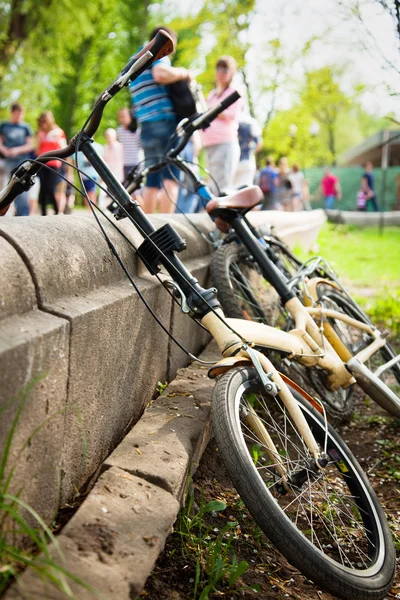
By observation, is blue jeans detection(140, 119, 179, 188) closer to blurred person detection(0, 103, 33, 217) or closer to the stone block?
the stone block

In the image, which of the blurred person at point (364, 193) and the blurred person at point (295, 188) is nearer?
the blurred person at point (295, 188)

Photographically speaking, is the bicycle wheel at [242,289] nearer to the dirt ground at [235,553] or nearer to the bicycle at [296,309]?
the bicycle at [296,309]

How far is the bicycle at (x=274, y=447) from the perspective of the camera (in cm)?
195

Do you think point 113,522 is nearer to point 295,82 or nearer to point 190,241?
point 190,241

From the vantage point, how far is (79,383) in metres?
1.92

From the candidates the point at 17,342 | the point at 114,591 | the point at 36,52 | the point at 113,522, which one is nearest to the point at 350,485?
the point at 113,522

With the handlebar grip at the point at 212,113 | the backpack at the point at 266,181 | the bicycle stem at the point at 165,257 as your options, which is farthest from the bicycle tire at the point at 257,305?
the backpack at the point at 266,181

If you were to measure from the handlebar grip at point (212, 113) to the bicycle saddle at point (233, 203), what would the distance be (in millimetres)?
503

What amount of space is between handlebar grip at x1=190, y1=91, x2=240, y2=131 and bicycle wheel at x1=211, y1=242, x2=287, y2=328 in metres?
0.73

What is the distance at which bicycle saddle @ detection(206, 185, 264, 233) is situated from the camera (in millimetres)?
3383

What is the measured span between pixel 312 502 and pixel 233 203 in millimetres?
1635

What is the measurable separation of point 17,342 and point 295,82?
24116 mm

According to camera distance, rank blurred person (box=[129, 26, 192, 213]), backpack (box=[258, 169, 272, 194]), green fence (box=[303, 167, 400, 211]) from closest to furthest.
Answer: blurred person (box=[129, 26, 192, 213]) → backpack (box=[258, 169, 272, 194]) → green fence (box=[303, 167, 400, 211])

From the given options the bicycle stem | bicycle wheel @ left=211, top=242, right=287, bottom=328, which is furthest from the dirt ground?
bicycle wheel @ left=211, top=242, right=287, bottom=328
